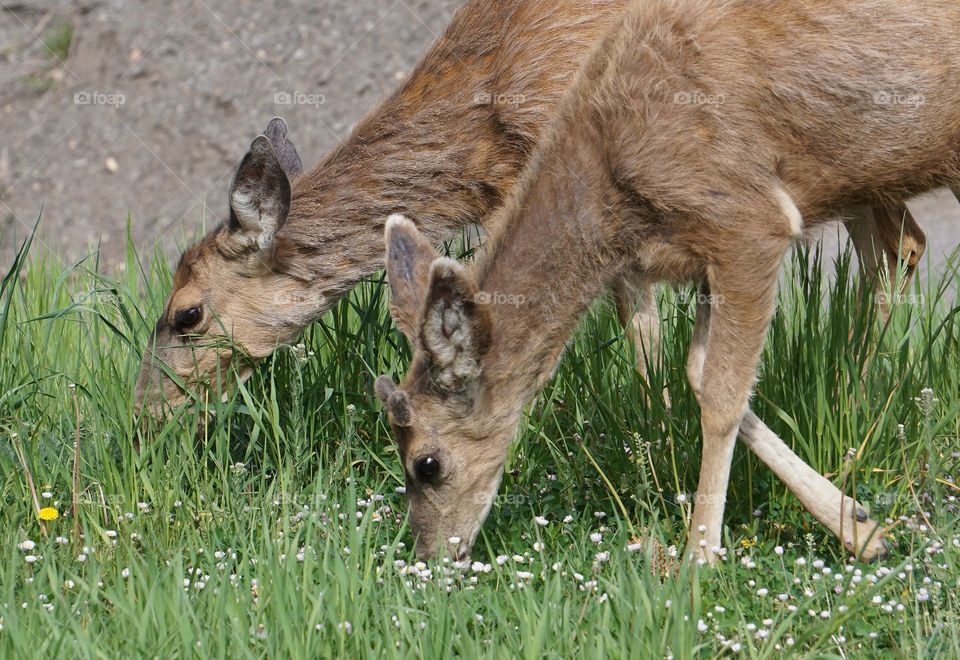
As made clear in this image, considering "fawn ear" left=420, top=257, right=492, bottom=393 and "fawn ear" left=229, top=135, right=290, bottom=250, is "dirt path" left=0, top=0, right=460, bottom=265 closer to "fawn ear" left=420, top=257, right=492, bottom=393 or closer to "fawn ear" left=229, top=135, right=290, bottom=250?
"fawn ear" left=229, top=135, right=290, bottom=250

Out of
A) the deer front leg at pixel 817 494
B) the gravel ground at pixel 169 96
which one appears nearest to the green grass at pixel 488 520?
the deer front leg at pixel 817 494

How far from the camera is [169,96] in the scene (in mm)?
12375

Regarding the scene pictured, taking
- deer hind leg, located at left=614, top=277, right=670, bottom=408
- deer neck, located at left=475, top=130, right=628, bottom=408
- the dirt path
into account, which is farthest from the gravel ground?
deer neck, located at left=475, top=130, right=628, bottom=408

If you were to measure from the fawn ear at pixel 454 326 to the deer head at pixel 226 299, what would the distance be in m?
1.45

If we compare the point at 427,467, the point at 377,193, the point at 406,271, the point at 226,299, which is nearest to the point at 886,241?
the point at 377,193

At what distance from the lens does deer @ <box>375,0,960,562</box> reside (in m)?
4.76

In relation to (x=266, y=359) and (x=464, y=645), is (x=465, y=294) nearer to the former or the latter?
(x=464, y=645)

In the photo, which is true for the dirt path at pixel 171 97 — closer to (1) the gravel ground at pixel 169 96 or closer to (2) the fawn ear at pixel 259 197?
(1) the gravel ground at pixel 169 96

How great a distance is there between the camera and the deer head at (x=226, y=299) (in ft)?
19.6

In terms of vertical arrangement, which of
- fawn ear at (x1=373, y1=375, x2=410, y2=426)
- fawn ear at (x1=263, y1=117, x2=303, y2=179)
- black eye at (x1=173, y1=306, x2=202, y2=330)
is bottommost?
fawn ear at (x1=373, y1=375, x2=410, y2=426)

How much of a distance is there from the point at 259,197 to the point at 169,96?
689cm

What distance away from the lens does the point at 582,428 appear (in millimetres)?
5555

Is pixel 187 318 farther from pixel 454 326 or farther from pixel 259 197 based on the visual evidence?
pixel 454 326

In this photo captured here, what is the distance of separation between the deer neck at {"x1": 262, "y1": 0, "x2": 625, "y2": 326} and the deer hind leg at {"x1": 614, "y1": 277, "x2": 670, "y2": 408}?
93 centimetres
